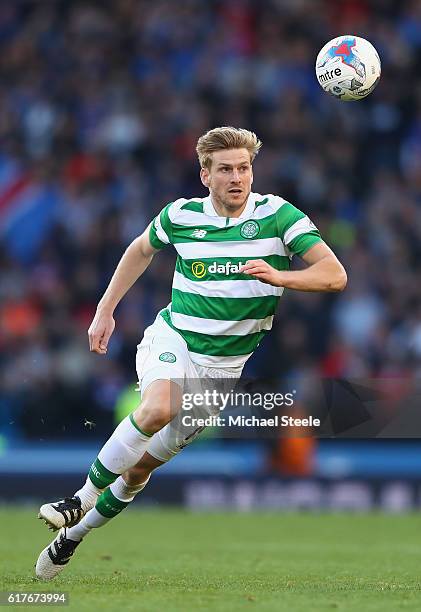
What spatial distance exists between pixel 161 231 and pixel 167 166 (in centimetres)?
884

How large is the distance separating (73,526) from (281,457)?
22.7ft

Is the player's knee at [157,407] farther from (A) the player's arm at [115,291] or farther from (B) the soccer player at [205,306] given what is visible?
(A) the player's arm at [115,291]

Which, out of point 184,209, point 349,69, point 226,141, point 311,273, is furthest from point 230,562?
point 349,69

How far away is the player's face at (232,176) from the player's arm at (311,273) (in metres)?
0.51

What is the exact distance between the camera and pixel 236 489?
1379cm

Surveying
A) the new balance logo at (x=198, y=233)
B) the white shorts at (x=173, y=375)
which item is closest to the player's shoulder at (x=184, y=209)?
the new balance logo at (x=198, y=233)

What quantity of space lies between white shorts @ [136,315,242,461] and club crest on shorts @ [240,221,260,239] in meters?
0.66

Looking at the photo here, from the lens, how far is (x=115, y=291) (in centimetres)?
745

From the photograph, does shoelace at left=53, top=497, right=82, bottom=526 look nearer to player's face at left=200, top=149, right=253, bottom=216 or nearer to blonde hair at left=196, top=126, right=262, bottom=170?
player's face at left=200, top=149, right=253, bottom=216

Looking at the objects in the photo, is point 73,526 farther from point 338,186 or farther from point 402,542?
point 338,186

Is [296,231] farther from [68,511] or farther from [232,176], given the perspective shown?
[68,511]

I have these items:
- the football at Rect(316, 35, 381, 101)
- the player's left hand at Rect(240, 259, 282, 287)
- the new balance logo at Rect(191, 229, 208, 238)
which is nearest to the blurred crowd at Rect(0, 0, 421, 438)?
the football at Rect(316, 35, 381, 101)

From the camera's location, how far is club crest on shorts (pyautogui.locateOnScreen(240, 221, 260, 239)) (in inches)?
283

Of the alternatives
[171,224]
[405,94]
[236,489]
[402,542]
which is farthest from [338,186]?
[171,224]
